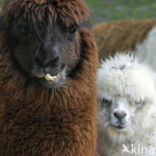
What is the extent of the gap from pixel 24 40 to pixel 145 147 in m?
1.63

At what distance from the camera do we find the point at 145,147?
329cm

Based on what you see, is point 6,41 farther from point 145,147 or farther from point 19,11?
point 145,147

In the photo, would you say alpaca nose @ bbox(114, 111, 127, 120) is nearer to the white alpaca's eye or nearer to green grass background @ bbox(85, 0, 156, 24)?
the white alpaca's eye

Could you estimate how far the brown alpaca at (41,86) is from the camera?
241 centimetres

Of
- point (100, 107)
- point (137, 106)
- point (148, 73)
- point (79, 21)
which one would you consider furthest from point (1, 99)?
point (148, 73)

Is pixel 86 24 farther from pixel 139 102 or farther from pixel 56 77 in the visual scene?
pixel 139 102

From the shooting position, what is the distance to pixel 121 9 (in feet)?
35.2

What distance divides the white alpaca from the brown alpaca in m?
0.67

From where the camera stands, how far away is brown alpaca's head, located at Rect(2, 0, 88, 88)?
2.33 meters

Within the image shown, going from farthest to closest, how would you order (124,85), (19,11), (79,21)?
(124,85) → (79,21) → (19,11)

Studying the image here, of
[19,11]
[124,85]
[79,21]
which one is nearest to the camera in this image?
[19,11]

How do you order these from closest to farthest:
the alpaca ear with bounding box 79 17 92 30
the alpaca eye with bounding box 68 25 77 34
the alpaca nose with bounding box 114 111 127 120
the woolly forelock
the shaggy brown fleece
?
the woolly forelock
the alpaca eye with bounding box 68 25 77 34
the alpaca ear with bounding box 79 17 92 30
the alpaca nose with bounding box 114 111 127 120
the shaggy brown fleece

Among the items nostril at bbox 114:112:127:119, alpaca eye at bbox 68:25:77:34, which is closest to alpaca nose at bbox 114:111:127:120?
nostril at bbox 114:112:127:119

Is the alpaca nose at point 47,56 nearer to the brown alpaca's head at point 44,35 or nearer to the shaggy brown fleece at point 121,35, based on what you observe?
the brown alpaca's head at point 44,35
